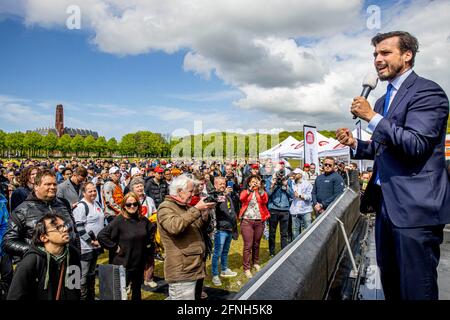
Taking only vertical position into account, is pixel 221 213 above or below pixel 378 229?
below

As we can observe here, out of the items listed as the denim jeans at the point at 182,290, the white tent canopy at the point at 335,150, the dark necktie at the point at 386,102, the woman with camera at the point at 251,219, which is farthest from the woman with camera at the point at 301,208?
the white tent canopy at the point at 335,150

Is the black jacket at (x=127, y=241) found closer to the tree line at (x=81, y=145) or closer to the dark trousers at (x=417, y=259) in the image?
the dark trousers at (x=417, y=259)

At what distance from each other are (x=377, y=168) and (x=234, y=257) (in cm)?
720

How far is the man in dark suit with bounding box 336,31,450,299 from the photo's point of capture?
1.79 meters

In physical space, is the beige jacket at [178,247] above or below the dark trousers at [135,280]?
above

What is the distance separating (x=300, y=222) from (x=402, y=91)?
7466mm

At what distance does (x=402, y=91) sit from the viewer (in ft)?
6.44

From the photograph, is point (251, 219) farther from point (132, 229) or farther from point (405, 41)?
point (405, 41)

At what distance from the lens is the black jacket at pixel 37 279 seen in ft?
10.0

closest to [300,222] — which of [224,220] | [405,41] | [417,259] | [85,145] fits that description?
[224,220]

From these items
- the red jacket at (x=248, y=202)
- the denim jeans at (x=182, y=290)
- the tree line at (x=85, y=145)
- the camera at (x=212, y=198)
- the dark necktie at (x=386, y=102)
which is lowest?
the denim jeans at (x=182, y=290)

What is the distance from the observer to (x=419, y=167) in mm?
1839
